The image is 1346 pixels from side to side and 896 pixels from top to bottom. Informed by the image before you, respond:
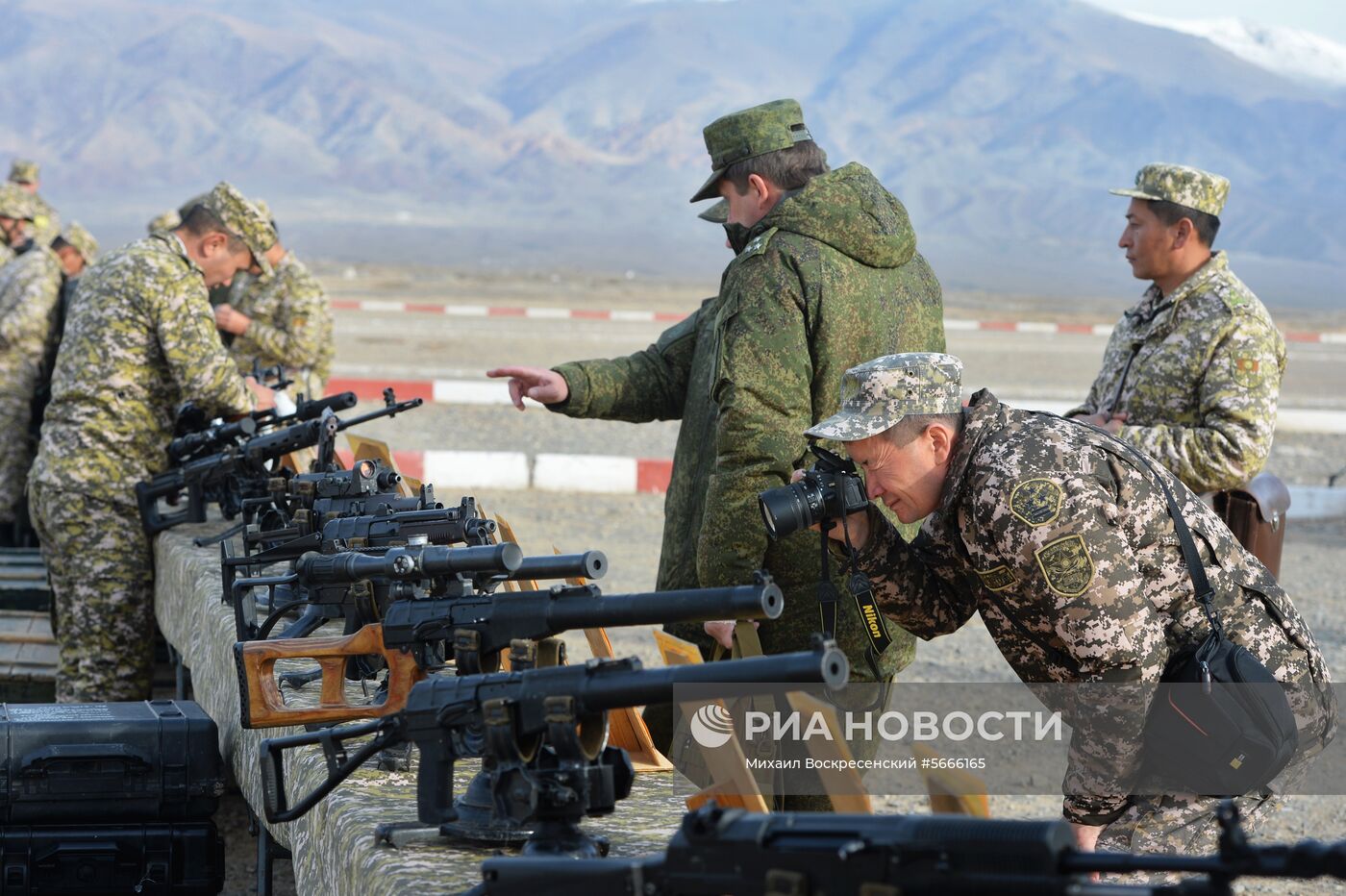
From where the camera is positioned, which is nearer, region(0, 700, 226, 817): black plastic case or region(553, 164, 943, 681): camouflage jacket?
region(0, 700, 226, 817): black plastic case

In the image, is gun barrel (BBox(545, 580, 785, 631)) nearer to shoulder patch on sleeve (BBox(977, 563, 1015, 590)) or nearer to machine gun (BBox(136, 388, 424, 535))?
shoulder patch on sleeve (BBox(977, 563, 1015, 590))

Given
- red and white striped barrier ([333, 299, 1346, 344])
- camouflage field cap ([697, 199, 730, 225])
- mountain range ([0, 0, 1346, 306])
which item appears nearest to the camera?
camouflage field cap ([697, 199, 730, 225])

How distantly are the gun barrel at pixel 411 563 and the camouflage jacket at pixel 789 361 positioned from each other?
0.99 m

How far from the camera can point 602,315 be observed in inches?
1097

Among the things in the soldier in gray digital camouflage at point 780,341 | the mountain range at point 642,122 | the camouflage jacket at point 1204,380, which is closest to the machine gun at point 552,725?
the soldier in gray digital camouflage at point 780,341

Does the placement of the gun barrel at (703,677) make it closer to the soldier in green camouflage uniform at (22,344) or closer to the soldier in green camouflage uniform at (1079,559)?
the soldier in green camouflage uniform at (1079,559)

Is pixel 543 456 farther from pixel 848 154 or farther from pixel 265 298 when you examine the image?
pixel 848 154

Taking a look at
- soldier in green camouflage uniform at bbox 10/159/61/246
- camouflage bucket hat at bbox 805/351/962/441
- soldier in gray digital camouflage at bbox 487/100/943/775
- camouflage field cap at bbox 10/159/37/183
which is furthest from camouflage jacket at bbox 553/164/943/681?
camouflage field cap at bbox 10/159/37/183

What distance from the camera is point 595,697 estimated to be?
2486 mm

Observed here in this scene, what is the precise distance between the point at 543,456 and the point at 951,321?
1916cm

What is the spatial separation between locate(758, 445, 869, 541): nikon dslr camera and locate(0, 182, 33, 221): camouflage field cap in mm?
8912

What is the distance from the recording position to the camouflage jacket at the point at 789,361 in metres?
4.07

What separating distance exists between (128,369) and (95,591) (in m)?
0.84

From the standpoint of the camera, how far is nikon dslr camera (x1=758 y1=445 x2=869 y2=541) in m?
3.33
